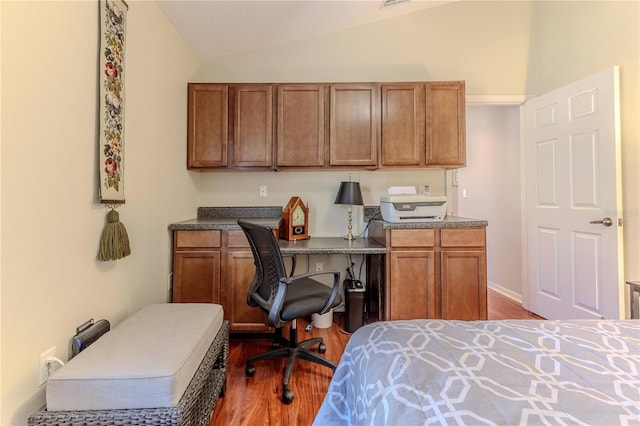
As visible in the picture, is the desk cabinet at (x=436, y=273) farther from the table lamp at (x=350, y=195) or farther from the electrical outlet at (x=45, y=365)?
the electrical outlet at (x=45, y=365)

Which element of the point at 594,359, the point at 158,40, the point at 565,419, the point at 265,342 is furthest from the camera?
the point at 265,342

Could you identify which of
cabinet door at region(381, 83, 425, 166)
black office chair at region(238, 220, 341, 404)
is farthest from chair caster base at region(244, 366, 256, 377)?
cabinet door at region(381, 83, 425, 166)

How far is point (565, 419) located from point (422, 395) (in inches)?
10.9

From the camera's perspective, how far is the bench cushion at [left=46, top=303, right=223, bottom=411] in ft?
3.23

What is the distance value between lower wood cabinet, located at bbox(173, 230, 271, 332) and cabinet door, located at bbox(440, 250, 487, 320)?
4.82 ft

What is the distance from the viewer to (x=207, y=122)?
8.21ft

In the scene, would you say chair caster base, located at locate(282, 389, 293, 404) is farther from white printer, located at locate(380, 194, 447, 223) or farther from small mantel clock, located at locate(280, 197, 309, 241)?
white printer, located at locate(380, 194, 447, 223)

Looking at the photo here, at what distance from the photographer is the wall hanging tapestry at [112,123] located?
56.4 inches

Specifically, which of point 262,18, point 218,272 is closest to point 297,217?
point 218,272

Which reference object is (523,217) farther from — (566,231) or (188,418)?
(188,418)

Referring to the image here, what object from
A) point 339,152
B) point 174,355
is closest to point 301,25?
point 339,152

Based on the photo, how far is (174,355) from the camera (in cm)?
110

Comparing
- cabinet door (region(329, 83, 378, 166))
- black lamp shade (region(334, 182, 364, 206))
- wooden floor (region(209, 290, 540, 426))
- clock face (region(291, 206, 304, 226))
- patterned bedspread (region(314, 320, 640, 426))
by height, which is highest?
cabinet door (region(329, 83, 378, 166))

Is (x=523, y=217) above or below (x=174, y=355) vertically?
above
